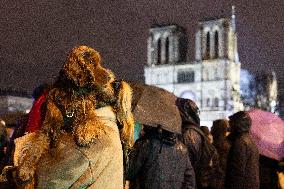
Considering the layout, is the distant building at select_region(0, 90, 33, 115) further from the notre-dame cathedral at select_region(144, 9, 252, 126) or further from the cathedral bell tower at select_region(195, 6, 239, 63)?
the cathedral bell tower at select_region(195, 6, 239, 63)

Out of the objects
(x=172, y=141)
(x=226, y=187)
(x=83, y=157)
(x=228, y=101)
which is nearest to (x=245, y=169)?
(x=226, y=187)

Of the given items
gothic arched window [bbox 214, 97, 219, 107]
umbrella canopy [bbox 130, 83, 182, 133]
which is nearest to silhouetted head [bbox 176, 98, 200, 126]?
umbrella canopy [bbox 130, 83, 182, 133]

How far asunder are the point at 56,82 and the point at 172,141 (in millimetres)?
1423

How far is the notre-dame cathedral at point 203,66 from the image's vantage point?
78312 millimetres

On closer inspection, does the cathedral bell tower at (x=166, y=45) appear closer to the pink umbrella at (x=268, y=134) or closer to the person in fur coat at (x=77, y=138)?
the pink umbrella at (x=268, y=134)

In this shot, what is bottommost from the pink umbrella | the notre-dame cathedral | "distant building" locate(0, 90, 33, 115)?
the pink umbrella

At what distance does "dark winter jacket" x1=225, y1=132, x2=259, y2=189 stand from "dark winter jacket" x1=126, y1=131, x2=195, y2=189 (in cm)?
178

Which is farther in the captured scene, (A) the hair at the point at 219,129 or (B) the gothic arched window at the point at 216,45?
(B) the gothic arched window at the point at 216,45

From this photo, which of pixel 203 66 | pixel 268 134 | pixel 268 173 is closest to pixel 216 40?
pixel 203 66

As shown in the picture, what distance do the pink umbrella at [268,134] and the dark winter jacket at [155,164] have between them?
223 cm

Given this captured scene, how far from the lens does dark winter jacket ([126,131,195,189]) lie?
12.5 feet

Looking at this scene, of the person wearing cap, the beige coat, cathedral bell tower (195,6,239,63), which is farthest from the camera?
cathedral bell tower (195,6,239,63)

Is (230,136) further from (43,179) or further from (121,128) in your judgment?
(43,179)

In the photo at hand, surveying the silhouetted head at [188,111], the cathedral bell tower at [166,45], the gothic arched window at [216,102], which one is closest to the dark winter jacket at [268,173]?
the silhouetted head at [188,111]
